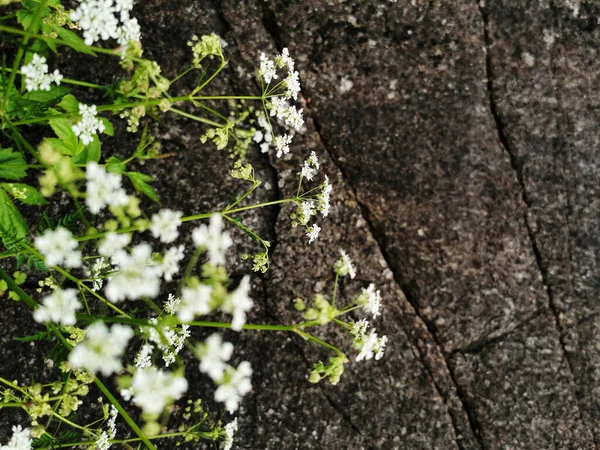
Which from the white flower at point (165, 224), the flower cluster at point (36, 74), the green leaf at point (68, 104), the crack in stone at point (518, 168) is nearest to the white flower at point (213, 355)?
the white flower at point (165, 224)

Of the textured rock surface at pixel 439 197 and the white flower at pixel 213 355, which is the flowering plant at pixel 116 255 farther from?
the textured rock surface at pixel 439 197

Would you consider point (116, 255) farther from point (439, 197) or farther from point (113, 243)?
point (439, 197)

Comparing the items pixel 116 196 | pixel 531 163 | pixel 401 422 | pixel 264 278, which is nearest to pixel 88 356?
pixel 116 196

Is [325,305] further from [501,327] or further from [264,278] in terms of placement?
[501,327]

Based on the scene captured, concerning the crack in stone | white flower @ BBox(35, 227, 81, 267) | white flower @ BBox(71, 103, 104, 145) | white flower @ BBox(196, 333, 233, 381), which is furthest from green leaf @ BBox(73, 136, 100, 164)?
the crack in stone

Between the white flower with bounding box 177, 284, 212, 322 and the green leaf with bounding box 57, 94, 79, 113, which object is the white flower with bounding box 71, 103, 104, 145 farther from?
the white flower with bounding box 177, 284, 212, 322
